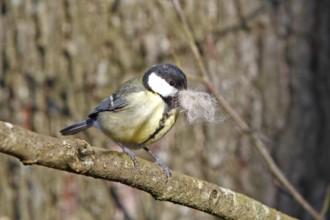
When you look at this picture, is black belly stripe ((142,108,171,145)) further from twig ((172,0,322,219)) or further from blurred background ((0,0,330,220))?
blurred background ((0,0,330,220))

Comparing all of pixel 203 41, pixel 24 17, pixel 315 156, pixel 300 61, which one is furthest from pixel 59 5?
pixel 315 156

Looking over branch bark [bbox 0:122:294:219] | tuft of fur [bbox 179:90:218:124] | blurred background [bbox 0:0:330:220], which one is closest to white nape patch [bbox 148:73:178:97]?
tuft of fur [bbox 179:90:218:124]

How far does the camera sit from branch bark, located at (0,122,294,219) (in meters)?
1.50

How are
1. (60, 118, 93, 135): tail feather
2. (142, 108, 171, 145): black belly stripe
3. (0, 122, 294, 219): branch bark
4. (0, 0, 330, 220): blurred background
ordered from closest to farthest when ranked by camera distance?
(0, 122, 294, 219): branch bark
(142, 108, 171, 145): black belly stripe
(60, 118, 93, 135): tail feather
(0, 0, 330, 220): blurred background

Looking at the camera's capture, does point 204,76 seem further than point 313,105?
No

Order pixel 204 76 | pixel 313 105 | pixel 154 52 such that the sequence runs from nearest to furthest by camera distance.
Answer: pixel 204 76
pixel 154 52
pixel 313 105

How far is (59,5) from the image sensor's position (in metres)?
3.20

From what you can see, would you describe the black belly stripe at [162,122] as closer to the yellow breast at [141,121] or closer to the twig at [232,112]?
the yellow breast at [141,121]

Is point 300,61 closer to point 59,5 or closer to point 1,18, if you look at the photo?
point 59,5

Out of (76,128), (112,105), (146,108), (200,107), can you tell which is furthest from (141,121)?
(76,128)

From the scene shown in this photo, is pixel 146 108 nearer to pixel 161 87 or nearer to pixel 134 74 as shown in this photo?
pixel 161 87

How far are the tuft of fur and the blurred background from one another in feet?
2.82

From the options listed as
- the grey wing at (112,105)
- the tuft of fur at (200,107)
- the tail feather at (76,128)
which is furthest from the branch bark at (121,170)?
the tail feather at (76,128)

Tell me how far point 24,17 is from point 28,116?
50 centimetres
